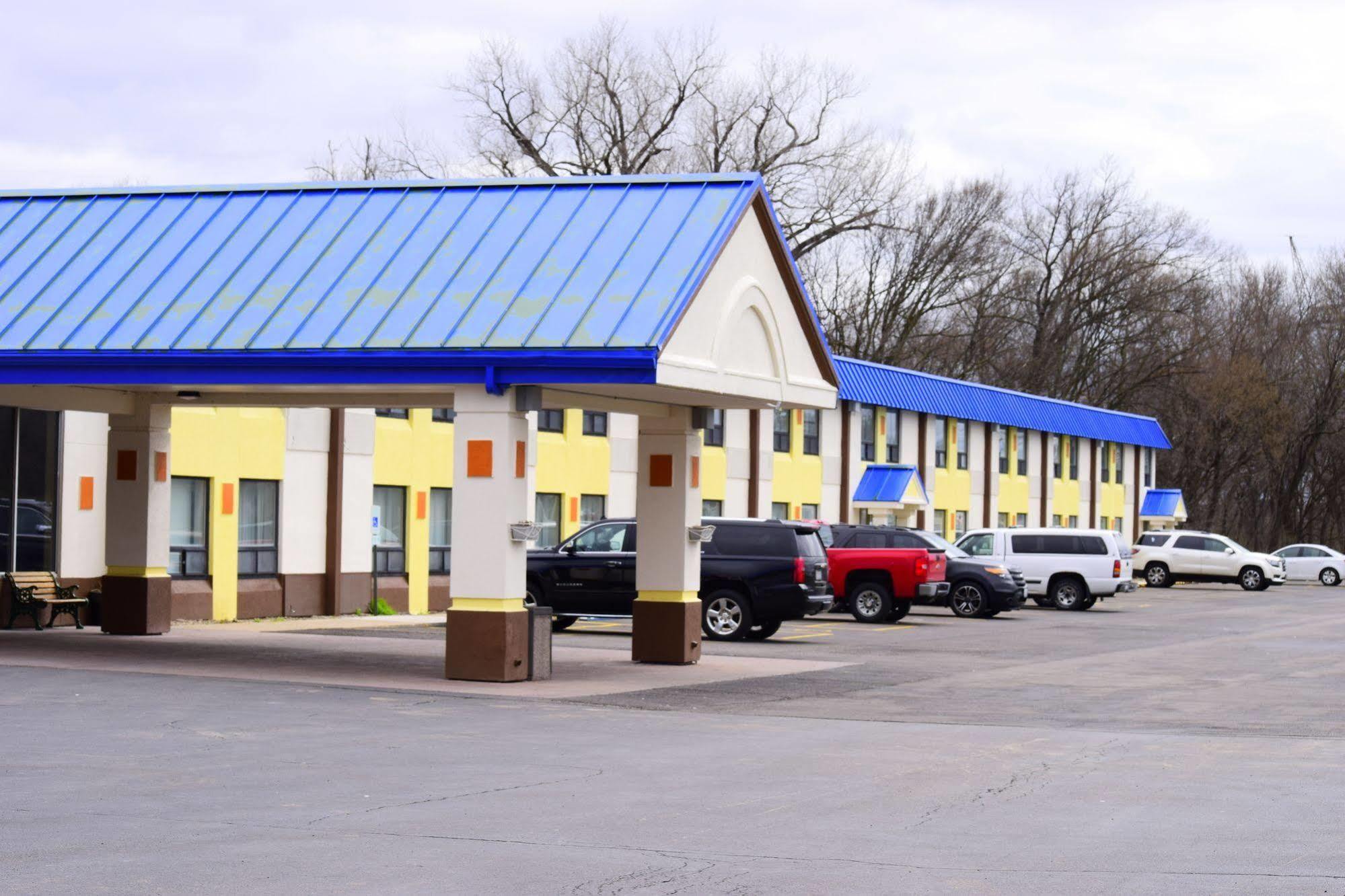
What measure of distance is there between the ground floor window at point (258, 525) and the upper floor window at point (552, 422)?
7680 mm

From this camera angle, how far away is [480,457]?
18.8 m

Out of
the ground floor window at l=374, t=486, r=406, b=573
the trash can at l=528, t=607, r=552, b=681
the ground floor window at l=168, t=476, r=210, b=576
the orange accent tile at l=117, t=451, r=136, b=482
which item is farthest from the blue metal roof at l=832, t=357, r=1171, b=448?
the trash can at l=528, t=607, r=552, b=681

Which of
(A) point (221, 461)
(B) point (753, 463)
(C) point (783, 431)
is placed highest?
(C) point (783, 431)

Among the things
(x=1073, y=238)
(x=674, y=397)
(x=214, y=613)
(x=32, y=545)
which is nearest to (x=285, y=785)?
(x=674, y=397)

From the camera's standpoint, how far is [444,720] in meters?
15.5

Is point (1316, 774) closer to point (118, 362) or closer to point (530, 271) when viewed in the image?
point (530, 271)

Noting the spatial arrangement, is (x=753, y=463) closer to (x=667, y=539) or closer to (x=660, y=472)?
(x=660, y=472)

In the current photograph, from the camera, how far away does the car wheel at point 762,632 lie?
27.6m

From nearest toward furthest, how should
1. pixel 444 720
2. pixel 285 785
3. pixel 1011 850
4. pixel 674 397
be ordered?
pixel 1011 850
pixel 285 785
pixel 444 720
pixel 674 397

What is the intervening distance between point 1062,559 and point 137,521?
77.4 feet

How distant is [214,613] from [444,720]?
1509cm

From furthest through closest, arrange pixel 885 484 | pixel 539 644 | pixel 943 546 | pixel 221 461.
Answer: pixel 885 484 < pixel 943 546 < pixel 221 461 < pixel 539 644

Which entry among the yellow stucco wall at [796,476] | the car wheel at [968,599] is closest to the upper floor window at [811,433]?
the yellow stucco wall at [796,476]

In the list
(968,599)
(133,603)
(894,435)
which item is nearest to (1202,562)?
(894,435)
